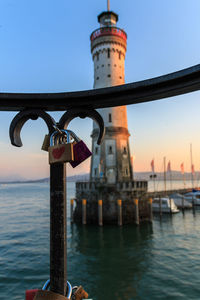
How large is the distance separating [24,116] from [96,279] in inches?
522

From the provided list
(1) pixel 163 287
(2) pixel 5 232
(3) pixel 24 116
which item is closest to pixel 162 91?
(3) pixel 24 116

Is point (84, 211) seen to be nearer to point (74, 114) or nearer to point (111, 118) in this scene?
point (111, 118)

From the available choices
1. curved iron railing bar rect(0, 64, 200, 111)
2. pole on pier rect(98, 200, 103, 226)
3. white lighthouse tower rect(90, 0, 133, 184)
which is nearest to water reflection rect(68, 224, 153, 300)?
pole on pier rect(98, 200, 103, 226)

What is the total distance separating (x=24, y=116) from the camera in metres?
3.62

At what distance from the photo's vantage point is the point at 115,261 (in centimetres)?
1680

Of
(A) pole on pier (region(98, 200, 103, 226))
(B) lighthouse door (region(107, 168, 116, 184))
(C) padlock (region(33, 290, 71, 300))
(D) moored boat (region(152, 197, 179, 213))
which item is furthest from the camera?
(D) moored boat (region(152, 197, 179, 213))

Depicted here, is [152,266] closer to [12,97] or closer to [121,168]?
[12,97]

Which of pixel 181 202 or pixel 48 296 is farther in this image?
pixel 181 202

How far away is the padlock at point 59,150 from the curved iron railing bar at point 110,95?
1.72 feet

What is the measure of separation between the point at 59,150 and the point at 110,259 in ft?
54.3

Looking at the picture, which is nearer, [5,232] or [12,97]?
[12,97]

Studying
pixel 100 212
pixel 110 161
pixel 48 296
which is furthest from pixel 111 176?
pixel 48 296

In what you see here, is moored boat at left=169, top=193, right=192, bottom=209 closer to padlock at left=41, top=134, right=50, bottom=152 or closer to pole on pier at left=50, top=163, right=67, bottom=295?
pole on pier at left=50, top=163, right=67, bottom=295

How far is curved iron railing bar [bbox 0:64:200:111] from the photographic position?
320cm
